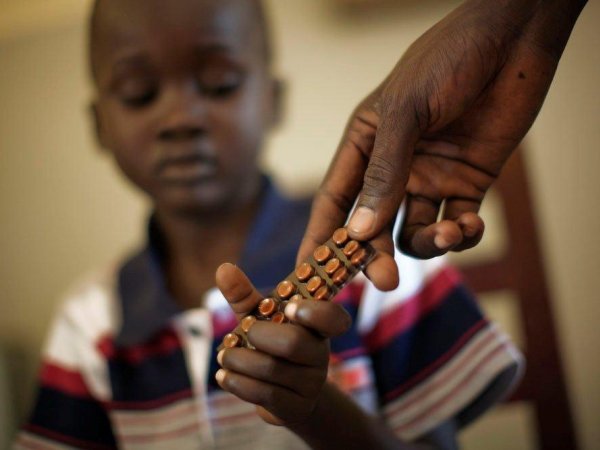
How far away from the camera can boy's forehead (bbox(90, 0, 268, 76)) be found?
1.65 ft

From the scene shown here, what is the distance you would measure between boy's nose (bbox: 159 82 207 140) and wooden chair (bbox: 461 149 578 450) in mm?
381

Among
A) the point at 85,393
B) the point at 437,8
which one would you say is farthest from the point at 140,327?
the point at 437,8

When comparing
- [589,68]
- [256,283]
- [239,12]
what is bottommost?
[256,283]

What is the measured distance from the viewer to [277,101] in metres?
0.65

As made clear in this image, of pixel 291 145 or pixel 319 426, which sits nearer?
pixel 319 426

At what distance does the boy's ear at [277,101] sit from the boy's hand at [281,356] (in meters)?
0.36

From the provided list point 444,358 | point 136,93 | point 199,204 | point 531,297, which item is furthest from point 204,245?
point 531,297

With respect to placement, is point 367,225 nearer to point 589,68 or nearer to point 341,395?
point 341,395

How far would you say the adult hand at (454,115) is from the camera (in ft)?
0.95

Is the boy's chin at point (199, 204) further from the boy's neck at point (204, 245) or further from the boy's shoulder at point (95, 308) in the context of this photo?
the boy's shoulder at point (95, 308)

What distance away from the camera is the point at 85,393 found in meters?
0.60

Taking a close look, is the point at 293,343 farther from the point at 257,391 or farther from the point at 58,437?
the point at 58,437

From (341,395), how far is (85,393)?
0.35 meters

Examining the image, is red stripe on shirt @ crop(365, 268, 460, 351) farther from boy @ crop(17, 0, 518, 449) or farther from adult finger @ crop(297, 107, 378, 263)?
adult finger @ crop(297, 107, 378, 263)
